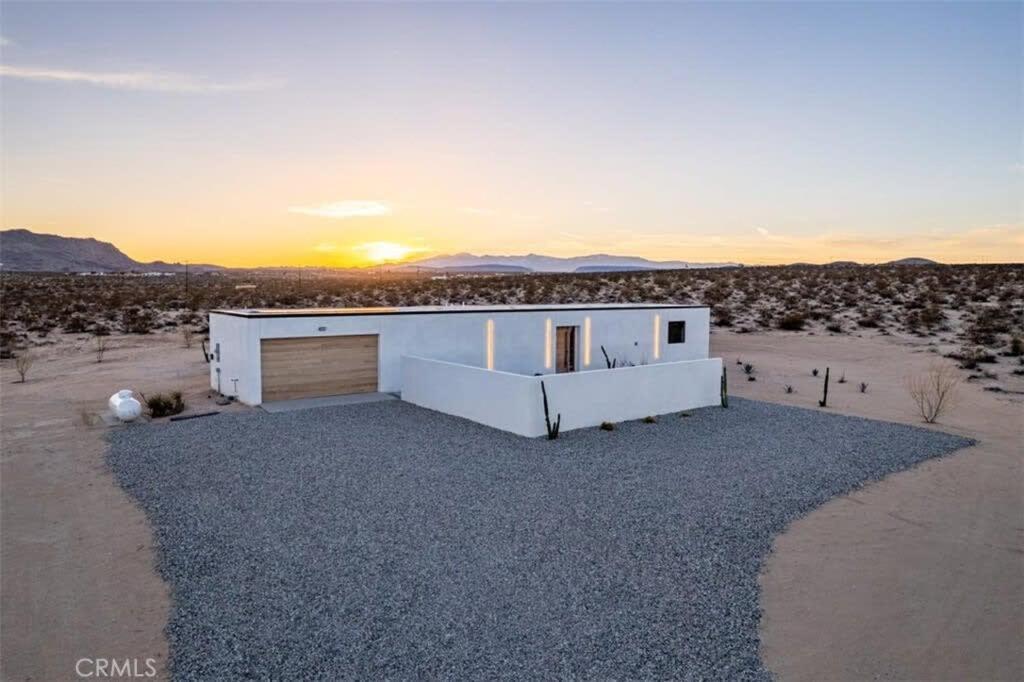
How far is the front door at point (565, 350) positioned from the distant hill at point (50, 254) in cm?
17017

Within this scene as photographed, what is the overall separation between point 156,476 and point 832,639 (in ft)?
33.2

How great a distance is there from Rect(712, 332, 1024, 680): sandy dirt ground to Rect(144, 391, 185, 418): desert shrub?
13.7 m

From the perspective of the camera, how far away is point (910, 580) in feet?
25.9

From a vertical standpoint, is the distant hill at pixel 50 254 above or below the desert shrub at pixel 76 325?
above

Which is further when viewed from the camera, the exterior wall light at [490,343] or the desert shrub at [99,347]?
the desert shrub at [99,347]

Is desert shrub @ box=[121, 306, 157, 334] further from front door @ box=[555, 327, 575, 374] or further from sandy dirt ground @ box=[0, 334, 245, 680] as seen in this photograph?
front door @ box=[555, 327, 575, 374]

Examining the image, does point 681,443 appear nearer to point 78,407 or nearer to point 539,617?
point 539,617

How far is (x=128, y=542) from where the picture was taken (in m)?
8.45

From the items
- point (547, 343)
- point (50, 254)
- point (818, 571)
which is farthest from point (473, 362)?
point (50, 254)

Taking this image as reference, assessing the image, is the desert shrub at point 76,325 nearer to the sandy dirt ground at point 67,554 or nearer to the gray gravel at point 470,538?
the sandy dirt ground at point 67,554

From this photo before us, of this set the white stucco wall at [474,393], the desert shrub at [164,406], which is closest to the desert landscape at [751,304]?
the desert shrub at [164,406]

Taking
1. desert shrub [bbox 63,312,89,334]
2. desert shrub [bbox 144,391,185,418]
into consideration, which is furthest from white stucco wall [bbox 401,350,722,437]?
desert shrub [bbox 63,312,89,334]

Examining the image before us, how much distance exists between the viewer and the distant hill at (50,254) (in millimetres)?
159375

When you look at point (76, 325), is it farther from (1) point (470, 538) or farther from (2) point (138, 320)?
(1) point (470, 538)
